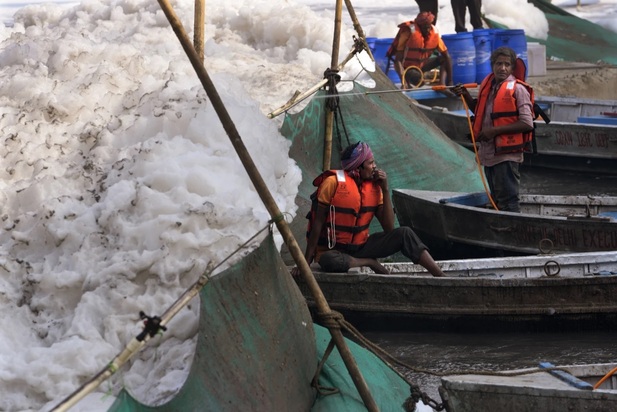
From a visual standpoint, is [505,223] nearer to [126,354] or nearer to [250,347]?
[250,347]

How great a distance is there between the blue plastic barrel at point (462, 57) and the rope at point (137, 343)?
12347 mm

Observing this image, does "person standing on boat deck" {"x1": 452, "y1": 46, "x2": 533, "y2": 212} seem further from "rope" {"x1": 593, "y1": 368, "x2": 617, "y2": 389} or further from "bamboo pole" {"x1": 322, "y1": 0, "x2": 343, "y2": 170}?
"rope" {"x1": 593, "y1": 368, "x2": 617, "y2": 389}

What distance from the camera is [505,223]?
337 inches

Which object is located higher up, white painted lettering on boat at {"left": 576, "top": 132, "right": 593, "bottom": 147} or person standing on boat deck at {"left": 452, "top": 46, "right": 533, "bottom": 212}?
person standing on boat deck at {"left": 452, "top": 46, "right": 533, "bottom": 212}

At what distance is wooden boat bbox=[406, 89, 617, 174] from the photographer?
12.9m

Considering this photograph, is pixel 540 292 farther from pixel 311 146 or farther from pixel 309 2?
pixel 309 2

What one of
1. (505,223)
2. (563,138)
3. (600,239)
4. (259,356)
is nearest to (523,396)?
(259,356)

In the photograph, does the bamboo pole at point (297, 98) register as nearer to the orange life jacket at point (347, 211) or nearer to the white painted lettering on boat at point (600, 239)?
the orange life jacket at point (347, 211)

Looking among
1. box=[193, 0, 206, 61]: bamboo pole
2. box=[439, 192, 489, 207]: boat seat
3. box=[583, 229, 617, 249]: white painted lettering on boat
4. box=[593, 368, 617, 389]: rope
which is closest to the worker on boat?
box=[439, 192, 489, 207]: boat seat

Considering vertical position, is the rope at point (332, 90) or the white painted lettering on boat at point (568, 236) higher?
the rope at point (332, 90)

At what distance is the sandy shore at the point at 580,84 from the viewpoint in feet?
57.5

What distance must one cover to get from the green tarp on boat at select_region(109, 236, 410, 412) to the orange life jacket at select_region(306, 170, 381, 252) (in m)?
1.99

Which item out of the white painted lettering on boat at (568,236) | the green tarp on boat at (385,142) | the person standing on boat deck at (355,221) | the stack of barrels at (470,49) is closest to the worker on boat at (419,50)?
the stack of barrels at (470,49)

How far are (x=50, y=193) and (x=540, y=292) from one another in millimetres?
3798
